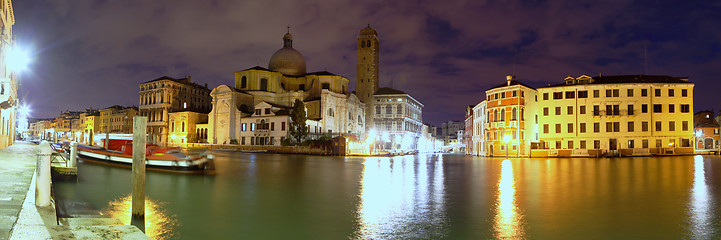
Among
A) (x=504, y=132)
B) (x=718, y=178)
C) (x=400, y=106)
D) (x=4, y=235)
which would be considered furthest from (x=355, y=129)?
(x=4, y=235)

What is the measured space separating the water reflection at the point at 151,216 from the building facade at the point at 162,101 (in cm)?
6167

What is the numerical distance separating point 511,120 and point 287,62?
4178 centimetres

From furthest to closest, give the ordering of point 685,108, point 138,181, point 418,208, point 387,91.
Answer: point 387,91 < point 685,108 < point 418,208 < point 138,181

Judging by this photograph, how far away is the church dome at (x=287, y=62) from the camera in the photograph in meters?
74.4

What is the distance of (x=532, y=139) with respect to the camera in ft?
152

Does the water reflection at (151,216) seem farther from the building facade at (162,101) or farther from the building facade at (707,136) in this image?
the building facade at (707,136)

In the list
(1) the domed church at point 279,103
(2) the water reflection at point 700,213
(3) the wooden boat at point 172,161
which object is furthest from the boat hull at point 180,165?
(1) the domed church at point 279,103

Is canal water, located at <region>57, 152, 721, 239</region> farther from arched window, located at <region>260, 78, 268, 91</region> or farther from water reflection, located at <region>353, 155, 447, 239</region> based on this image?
arched window, located at <region>260, 78, 268, 91</region>

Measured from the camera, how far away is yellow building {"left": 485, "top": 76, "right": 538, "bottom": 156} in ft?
147

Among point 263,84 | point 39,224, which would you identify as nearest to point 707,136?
point 263,84

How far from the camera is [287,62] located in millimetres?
74688

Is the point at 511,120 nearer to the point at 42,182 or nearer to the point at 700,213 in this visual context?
the point at 700,213

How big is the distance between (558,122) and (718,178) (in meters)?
26.5

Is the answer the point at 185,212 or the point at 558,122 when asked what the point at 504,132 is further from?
the point at 185,212
